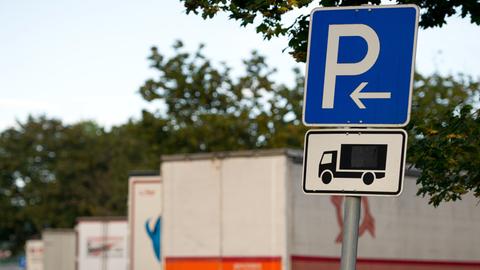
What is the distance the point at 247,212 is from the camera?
21109 millimetres

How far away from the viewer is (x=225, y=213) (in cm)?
2148

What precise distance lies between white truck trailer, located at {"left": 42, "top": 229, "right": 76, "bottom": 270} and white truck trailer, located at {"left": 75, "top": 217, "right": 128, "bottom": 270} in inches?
217

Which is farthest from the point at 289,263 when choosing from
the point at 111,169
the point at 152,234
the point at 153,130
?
the point at 111,169

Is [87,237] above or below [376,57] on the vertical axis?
below

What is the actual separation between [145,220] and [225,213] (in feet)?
17.3

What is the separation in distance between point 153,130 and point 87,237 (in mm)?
9893

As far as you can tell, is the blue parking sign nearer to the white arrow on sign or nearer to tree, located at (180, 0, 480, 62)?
the white arrow on sign

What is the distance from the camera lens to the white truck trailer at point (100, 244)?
34.9m

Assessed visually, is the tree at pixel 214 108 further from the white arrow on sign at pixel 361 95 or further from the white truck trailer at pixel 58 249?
the white arrow on sign at pixel 361 95

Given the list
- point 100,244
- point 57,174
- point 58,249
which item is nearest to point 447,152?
point 100,244

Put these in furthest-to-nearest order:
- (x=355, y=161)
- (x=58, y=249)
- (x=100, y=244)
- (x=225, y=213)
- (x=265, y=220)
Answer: (x=58, y=249) < (x=100, y=244) < (x=225, y=213) < (x=265, y=220) < (x=355, y=161)

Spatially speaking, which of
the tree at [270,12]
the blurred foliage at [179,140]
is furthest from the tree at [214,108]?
the tree at [270,12]

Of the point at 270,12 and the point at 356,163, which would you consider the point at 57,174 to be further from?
the point at 356,163

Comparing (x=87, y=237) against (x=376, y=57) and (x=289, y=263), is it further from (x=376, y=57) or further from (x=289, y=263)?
(x=376, y=57)
